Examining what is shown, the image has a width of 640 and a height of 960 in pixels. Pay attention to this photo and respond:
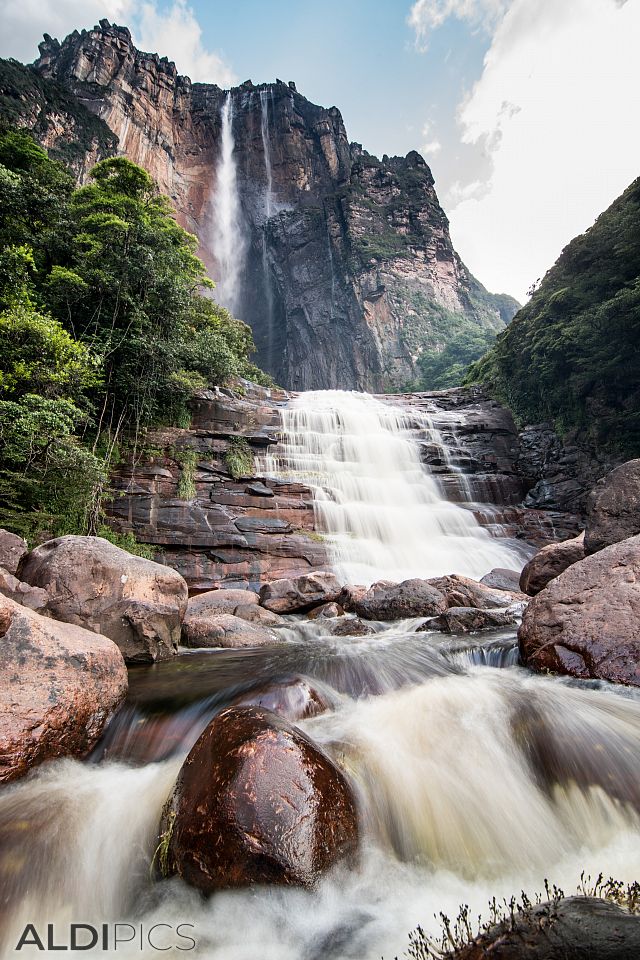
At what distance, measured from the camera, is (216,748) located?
266 cm

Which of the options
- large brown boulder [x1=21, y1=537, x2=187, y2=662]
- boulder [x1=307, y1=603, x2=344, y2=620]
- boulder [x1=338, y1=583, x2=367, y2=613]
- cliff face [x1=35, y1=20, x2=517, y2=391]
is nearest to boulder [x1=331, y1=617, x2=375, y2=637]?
boulder [x1=307, y1=603, x2=344, y2=620]

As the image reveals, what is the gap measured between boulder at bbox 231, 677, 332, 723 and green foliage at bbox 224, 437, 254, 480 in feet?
37.6

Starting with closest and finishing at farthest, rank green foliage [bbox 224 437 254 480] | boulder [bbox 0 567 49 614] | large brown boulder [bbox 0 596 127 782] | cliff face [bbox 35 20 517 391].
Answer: large brown boulder [bbox 0 596 127 782] < boulder [bbox 0 567 49 614] < green foliage [bbox 224 437 254 480] < cliff face [bbox 35 20 517 391]

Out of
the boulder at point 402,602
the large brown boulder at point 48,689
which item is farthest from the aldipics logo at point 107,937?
the boulder at point 402,602

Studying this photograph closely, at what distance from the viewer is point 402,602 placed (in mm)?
8711

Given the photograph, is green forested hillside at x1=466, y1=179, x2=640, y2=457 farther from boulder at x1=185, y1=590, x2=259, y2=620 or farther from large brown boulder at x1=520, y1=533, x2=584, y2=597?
boulder at x1=185, y1=590, x2=259, y2=620

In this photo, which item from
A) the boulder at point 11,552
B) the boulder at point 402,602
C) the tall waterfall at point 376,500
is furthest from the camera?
the tall waterfall at point 376,500

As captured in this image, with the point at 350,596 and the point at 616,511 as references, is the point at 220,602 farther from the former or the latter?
the point at 616,511

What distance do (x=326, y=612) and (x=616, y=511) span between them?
5.84m

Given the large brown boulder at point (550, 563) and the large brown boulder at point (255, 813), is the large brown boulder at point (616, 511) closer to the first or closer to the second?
the large brown boulder at point (550, 563)

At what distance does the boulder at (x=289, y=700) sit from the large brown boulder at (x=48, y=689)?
1.29 metres

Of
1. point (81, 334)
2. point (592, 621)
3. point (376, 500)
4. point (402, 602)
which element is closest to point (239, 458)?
point (376, 500)

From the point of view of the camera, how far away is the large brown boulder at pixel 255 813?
7.26 feet

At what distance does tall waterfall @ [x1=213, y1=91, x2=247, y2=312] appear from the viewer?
56.6m
